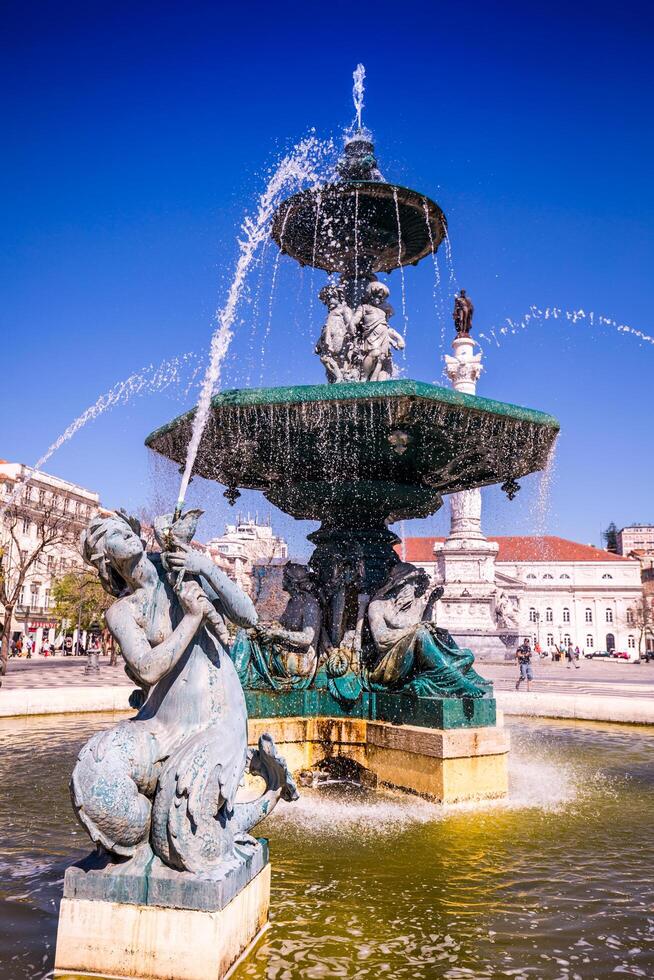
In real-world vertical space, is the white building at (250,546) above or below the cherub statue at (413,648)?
above

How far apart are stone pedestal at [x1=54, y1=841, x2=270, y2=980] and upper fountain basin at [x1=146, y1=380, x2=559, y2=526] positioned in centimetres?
386

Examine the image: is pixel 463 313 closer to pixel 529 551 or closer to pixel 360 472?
pixel 360 472

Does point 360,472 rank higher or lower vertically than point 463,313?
lower

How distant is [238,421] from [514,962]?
Answer: 4.30 meters

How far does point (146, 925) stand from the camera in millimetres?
2654

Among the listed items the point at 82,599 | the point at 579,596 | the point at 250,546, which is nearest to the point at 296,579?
the point at 250,546

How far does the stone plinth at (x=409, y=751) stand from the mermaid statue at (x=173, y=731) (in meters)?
2.66

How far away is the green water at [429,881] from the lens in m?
3.01

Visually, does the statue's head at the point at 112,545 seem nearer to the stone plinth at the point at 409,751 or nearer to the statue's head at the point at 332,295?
the stone plinth at the point at 409,751

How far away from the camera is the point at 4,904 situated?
→ 350 cm

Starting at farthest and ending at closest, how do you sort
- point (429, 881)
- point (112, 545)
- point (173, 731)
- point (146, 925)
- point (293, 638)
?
point (293, 638) < point (429, 881) < point (112, 545) < point (173, 731) < point (146, 925)

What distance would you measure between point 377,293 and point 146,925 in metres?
6.67

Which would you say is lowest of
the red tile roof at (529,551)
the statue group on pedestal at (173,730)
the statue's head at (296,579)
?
the statue group on pedestal at (173,730)

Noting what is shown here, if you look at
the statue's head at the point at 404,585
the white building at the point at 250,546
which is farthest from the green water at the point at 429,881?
the white building at the point at 250,546
